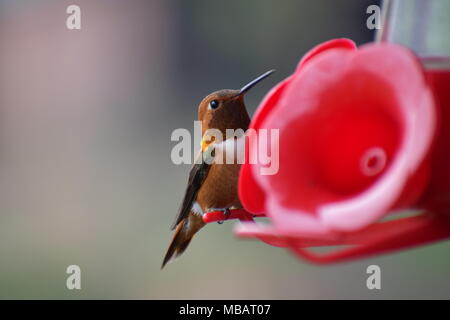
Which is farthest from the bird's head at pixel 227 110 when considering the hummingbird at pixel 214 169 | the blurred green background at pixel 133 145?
the blurred green background at pixel 133 145

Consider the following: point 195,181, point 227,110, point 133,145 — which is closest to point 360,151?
point 227,110

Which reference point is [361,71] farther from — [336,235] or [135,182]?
[135,182]

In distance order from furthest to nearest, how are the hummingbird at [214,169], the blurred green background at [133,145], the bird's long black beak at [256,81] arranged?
the blurred green background at [133,145]
the hummingbird at [214,169]
the bird's long black beak at [256,81]

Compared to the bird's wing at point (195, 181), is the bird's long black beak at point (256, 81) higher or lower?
higher

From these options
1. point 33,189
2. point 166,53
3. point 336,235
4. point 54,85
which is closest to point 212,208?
point 336,235

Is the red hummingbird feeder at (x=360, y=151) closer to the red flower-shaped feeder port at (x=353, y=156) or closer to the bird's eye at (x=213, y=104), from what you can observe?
the red flower-shaped feeder port at (x=353, y=156)

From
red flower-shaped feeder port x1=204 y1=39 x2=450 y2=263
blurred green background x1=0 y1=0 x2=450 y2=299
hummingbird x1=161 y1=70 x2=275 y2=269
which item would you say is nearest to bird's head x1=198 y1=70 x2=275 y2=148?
hummingbird x1=161 y1=70 x2=275 y2=269

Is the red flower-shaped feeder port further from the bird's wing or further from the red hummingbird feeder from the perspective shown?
the bird's wing
